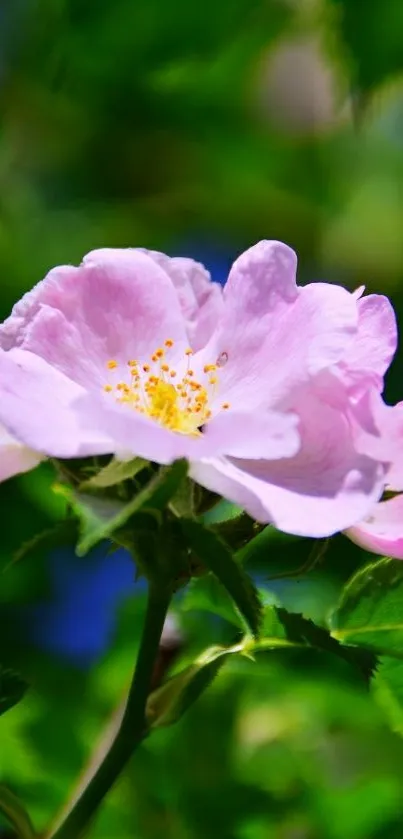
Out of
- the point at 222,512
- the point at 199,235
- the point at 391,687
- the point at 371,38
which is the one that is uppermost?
the point at 371,38

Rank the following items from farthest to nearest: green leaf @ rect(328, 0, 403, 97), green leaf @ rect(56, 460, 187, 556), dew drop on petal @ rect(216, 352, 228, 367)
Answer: green leaf @ rect(328, 0, 403, 97) → dew drop on petal @ rect(216, 352, 228, 367) → green leaf @ rect(56, 460, 187, 556)

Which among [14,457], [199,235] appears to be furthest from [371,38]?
[199,235]

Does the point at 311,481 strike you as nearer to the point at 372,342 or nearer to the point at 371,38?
the point at 372,342

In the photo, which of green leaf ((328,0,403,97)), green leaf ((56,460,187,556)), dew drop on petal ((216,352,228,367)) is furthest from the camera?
green leaf ((328,0,403,97))

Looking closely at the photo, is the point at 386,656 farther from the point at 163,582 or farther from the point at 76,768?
the point at 76,768

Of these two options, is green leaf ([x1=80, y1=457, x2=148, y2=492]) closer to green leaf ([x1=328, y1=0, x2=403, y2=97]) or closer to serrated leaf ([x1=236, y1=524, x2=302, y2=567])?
serrated leaf ([x1=236, y1=524, x2=302, y2=567])

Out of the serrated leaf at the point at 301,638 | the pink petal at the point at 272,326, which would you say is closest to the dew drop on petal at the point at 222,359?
the pink petal at the point at 272,326

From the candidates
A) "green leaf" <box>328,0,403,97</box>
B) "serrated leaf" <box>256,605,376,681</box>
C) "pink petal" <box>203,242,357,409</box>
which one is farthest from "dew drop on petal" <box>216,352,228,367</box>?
"green leaf" <box>328,0,403,97</box>

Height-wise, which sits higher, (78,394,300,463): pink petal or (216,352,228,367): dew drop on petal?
(78,394,300,463): pink petal
